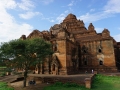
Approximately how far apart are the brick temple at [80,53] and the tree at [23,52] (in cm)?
830

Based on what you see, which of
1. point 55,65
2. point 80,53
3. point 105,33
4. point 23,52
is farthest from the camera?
point 80,53

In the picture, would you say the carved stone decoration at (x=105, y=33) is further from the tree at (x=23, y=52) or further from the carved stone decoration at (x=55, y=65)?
the tree at (x=23, y=52)

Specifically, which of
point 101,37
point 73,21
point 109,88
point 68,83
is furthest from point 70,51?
point 73,21

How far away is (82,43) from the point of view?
3684 centimetres

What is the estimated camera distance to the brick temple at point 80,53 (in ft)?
94.5

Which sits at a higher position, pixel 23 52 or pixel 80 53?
pixel 80 53

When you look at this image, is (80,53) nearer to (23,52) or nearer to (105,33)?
(105,33)

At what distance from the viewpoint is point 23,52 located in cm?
1981

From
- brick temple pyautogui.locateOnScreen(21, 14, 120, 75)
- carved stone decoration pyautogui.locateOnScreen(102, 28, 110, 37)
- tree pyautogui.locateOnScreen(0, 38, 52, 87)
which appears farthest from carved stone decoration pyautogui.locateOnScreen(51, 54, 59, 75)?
carved stone decoration pyautogui.locateOnScreen(102, 28, 110, 37)

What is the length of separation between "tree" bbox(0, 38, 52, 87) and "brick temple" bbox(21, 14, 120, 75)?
8303mm

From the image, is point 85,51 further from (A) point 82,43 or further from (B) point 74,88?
(B) point 74,88

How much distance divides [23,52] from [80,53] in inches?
782

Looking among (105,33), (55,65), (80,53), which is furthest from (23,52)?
(105,33)

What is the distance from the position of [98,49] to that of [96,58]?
222 cm
